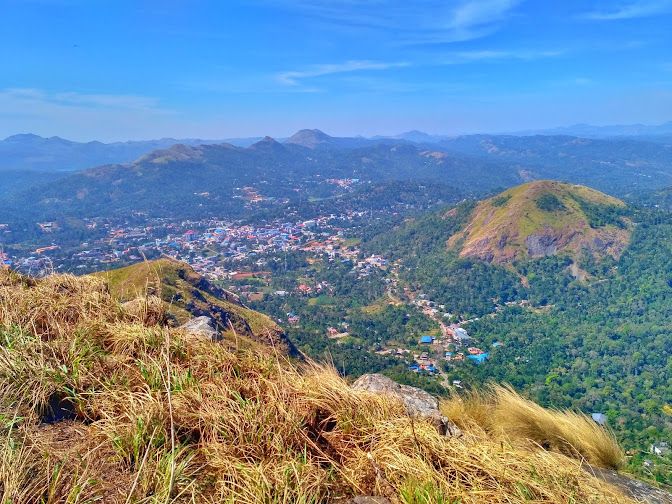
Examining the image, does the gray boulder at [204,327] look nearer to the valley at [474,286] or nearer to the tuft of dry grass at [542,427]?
the valley at [474,286]

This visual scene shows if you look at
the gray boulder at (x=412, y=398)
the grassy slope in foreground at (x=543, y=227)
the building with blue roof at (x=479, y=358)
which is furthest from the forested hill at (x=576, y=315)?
the gray boulder at (x=412, y=398)

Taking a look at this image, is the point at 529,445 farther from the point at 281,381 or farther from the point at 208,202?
the point at 208,202

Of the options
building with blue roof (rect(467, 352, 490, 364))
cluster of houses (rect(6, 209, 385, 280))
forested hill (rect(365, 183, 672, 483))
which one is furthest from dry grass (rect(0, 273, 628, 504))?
cluster of houses (rect(6, 209, 385, 280))

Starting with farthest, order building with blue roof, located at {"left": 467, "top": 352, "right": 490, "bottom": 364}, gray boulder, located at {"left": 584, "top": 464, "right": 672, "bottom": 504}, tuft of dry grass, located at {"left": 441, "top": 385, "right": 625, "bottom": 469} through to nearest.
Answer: building with blue roof, located at {"left": 467, "top": 352, "right": 490, "bottom": 364}, tuft of dry grass, located at {"left": 441, "top": 385, "right": 625, "bottom": 469}, gray boulder, located at {"left": 584, "top": 464, "right": 672, "bottom": 504}

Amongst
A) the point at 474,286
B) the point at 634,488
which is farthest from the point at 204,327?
the point at 474,286

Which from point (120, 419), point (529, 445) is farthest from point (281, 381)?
point (529, 445)

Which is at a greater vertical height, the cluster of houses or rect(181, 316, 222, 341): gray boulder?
rect(181, 316, 222, 341): gray boulder

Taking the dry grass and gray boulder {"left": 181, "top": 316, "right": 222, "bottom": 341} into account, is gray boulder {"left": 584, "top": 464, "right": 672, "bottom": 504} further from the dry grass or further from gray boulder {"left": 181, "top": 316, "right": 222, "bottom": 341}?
gray boulder {"left": 181, "top": 316, "right": 222, "bottom": 341}
